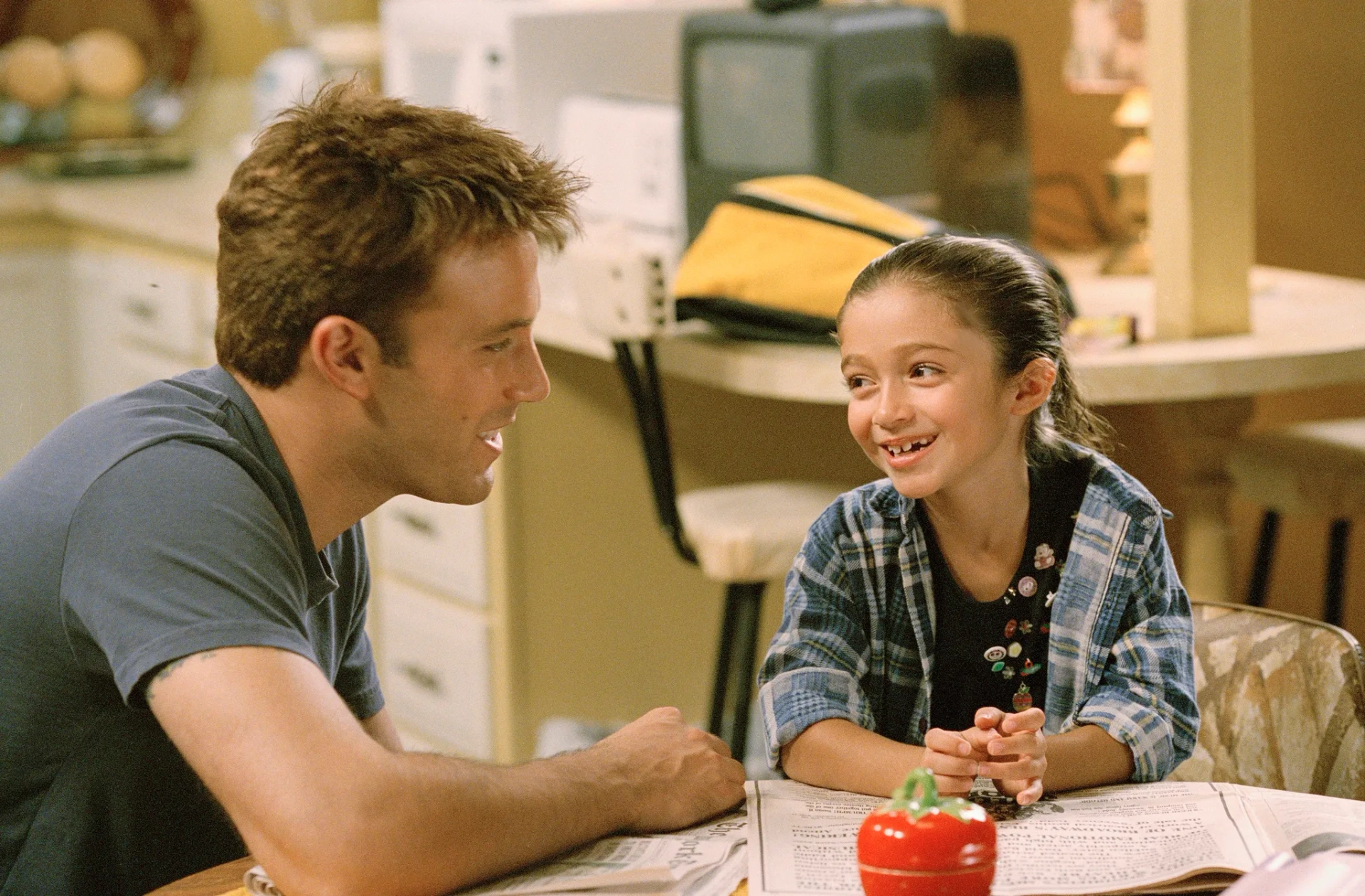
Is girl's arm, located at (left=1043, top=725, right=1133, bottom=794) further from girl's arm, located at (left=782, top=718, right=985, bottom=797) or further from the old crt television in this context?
the old crt television

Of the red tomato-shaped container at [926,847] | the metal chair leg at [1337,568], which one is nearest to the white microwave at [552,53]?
the metal chair leg at [1337,568]

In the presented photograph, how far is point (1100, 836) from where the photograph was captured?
1009mm

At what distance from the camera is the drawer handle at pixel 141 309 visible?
3480 mm

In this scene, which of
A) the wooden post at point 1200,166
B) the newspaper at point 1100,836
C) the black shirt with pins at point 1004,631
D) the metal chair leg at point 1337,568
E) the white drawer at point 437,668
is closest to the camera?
the newspaper at point 1100,836

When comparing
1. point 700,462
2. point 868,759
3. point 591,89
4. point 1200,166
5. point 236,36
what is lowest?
point 700,462

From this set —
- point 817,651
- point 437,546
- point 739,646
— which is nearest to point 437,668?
point 437,546

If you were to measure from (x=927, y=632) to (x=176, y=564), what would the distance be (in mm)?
572

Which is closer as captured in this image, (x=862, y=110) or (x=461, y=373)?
(x=461, y=373)

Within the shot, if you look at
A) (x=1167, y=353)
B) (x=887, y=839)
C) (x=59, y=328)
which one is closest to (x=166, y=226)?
(x=59, y=328)

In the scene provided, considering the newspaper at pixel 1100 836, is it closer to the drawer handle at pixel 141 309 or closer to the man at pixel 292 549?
the man at pixel 292 549

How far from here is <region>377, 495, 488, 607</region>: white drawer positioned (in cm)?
259

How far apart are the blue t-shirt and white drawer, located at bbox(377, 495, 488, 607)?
1.34 meters

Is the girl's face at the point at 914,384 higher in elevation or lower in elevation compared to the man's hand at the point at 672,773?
higher

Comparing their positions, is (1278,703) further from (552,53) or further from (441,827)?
(552,53)
